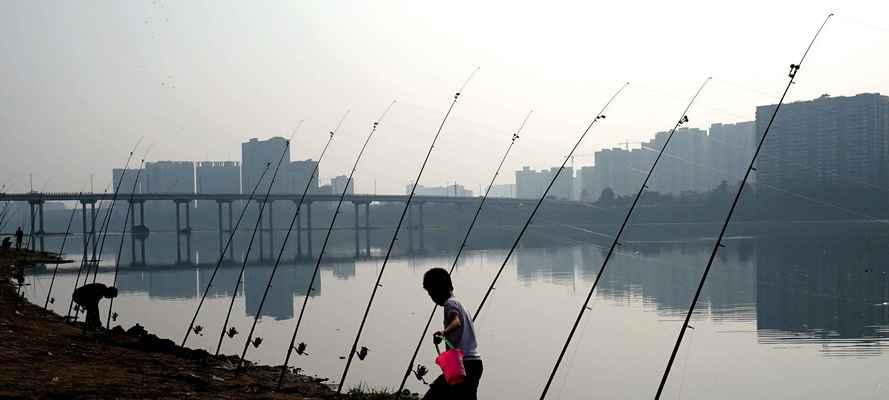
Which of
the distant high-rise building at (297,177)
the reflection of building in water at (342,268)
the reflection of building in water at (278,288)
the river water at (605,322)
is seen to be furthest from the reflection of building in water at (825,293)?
the distant high-rise building at (297,177)

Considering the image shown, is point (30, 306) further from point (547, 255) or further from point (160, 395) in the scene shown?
point (547, 255)

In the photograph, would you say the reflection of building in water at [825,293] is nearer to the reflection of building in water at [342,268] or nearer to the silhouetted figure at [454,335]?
the silhouetted figure at [454,335]

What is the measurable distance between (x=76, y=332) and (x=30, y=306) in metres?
5.49

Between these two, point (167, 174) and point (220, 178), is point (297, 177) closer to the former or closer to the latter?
point (220, 178)

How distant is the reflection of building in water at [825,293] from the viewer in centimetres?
1927

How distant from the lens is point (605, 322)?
20.4m

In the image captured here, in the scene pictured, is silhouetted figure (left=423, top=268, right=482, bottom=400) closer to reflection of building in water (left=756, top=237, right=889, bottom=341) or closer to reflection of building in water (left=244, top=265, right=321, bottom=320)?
reflection of building in water (left=756, top=237, right=889, bottom=341)

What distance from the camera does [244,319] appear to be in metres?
22.3

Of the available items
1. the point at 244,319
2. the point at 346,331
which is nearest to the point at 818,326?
A: the point at 346,331

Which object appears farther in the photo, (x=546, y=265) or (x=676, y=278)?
(x=546, y=265)

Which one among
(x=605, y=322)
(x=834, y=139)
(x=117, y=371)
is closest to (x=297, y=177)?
(x=834, y=139)

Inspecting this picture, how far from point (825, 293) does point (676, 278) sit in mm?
6632

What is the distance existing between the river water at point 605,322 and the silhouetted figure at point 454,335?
6.51 m

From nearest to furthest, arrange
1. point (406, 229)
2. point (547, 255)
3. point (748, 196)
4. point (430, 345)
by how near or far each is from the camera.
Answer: point (430, 345) → point (547, 255) → point (748, 196) → point (406, 229)
